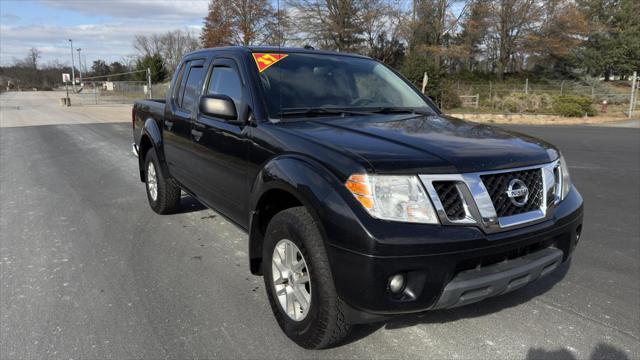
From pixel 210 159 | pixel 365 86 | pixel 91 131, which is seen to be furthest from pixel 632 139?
pixel 91 131

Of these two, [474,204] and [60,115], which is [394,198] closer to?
[474,204]

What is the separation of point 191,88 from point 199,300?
2.10 meters

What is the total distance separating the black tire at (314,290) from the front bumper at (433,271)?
0.32ft

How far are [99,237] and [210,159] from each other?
1.80 m

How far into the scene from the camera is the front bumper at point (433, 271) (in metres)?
2.25

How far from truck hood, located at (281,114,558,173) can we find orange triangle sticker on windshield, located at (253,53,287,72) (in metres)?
0.66

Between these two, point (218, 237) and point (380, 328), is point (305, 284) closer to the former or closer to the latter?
point (380, 328)

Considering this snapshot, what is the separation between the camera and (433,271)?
2297 millimetres

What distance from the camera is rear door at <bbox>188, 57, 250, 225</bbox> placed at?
3.42 metres

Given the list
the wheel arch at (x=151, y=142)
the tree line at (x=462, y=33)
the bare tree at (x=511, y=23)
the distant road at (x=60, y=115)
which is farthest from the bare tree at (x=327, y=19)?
the wheel arch at (x=151, y=142)

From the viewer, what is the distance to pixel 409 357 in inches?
107

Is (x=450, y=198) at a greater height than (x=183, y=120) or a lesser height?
lesser

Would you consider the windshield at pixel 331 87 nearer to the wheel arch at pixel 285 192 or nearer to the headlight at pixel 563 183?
the wheel arch at pixel 285 192

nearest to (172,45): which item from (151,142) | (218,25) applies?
(218,25)
